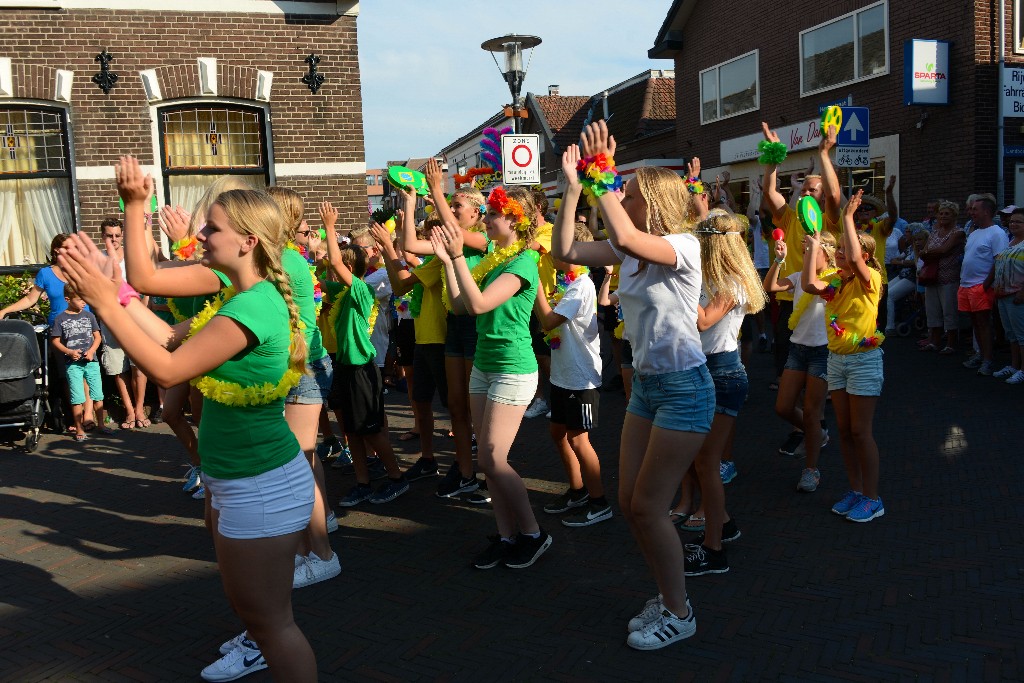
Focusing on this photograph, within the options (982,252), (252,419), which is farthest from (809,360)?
(982,252)

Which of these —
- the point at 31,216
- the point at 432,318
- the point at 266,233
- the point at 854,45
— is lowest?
the point at 432,318

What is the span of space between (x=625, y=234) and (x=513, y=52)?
1029 centimetres

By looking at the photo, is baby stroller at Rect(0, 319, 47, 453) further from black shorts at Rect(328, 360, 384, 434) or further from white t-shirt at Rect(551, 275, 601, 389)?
white t-shirt at Rect(551, 275, 601, 389)

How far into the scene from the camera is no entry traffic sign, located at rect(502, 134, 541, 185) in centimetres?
1150

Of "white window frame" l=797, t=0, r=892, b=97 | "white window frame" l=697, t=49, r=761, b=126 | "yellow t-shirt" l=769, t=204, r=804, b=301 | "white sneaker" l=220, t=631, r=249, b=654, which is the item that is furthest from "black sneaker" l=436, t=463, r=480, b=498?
"white window frame" l=697, t=49, r=761, b=126

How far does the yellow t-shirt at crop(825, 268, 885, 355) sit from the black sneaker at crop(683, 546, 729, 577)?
146cm

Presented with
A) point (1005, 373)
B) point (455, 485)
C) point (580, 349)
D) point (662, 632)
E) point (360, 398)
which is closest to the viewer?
point (662, 632)

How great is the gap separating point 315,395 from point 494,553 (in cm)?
126

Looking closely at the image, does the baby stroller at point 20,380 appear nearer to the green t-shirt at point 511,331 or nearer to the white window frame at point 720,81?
the green t-shirt at point 511,331

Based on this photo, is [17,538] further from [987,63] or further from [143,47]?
[987,63]

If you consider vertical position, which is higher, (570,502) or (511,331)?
(511,331)

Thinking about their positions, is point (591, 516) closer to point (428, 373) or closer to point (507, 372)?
point (507, 372)

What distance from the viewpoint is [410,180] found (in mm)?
4879

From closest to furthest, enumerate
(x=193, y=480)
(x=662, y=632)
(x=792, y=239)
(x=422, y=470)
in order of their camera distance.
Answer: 1. (x=662, y=632)
2. (x=193, y=480)
3. (x=422, y=470)
4. (x=792, y=239)
